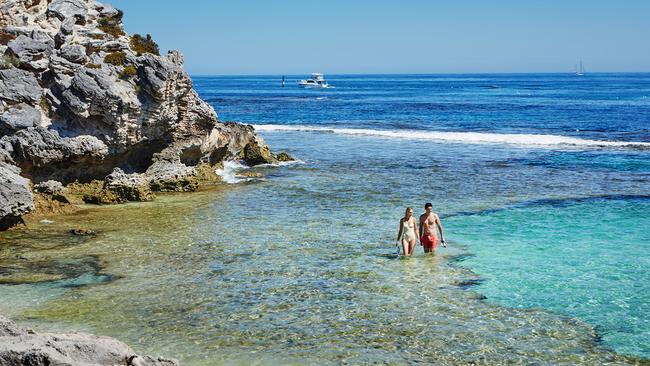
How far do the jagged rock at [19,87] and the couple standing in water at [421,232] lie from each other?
46.3 ft

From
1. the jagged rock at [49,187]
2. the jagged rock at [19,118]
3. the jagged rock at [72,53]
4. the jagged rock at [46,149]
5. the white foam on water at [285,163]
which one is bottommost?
the white foam on water at [285,163]

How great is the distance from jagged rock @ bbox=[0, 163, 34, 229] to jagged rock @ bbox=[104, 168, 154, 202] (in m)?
4.98

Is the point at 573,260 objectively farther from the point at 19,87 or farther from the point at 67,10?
the point at 67,10

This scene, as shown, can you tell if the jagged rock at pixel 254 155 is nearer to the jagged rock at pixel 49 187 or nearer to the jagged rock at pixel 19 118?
the jagged rock at pixel 49 187

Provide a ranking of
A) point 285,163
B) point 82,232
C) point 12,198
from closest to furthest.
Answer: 1. point 12,198
2. point 82,232
3. point 285,163

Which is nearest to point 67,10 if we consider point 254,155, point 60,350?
point 254,155

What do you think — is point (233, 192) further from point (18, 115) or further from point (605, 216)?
point (605, 216)

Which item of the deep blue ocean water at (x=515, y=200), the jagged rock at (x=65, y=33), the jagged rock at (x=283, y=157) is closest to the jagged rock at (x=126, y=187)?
the deep blue ocean water at (x=515, y=200)

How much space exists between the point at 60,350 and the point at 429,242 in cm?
1241

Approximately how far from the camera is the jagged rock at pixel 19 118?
23172 mm

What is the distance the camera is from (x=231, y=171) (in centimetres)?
3419

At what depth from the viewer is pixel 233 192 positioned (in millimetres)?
28266

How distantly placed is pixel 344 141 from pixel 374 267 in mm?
33334

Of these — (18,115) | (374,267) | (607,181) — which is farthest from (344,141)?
(374,267)
